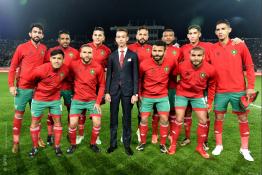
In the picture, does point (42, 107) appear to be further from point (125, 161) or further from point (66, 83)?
point (125, 161)

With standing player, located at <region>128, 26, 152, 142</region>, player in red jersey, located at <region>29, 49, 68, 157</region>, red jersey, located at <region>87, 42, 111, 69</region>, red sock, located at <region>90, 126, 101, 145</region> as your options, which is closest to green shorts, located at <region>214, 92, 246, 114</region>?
standing player, located at <region>128, 26, 152, 142</region>

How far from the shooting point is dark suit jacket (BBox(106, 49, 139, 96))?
195 inches

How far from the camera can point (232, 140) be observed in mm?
6109

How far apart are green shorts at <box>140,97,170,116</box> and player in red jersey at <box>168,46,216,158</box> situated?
8.0 inches

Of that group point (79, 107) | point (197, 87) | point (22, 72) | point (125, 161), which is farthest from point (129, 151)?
point (22, 72)

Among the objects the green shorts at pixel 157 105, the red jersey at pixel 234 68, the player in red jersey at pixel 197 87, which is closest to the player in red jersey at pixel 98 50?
the green shorts at pixel 157 105

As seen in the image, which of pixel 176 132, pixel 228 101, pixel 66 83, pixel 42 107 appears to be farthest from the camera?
pixel 66 83

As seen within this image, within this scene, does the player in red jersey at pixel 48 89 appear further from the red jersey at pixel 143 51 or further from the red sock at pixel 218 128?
the red sock at pixel 218 128

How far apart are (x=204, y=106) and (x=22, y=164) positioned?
3.25 metres

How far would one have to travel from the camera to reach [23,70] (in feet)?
16.6

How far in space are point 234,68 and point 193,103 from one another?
3.16ft

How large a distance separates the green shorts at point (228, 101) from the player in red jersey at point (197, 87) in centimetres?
17

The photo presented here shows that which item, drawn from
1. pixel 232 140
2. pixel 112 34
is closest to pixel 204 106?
pixel 232 140

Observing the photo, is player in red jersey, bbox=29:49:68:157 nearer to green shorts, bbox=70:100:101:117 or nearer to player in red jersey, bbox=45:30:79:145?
green shorts, bbox=70:100:101:117
